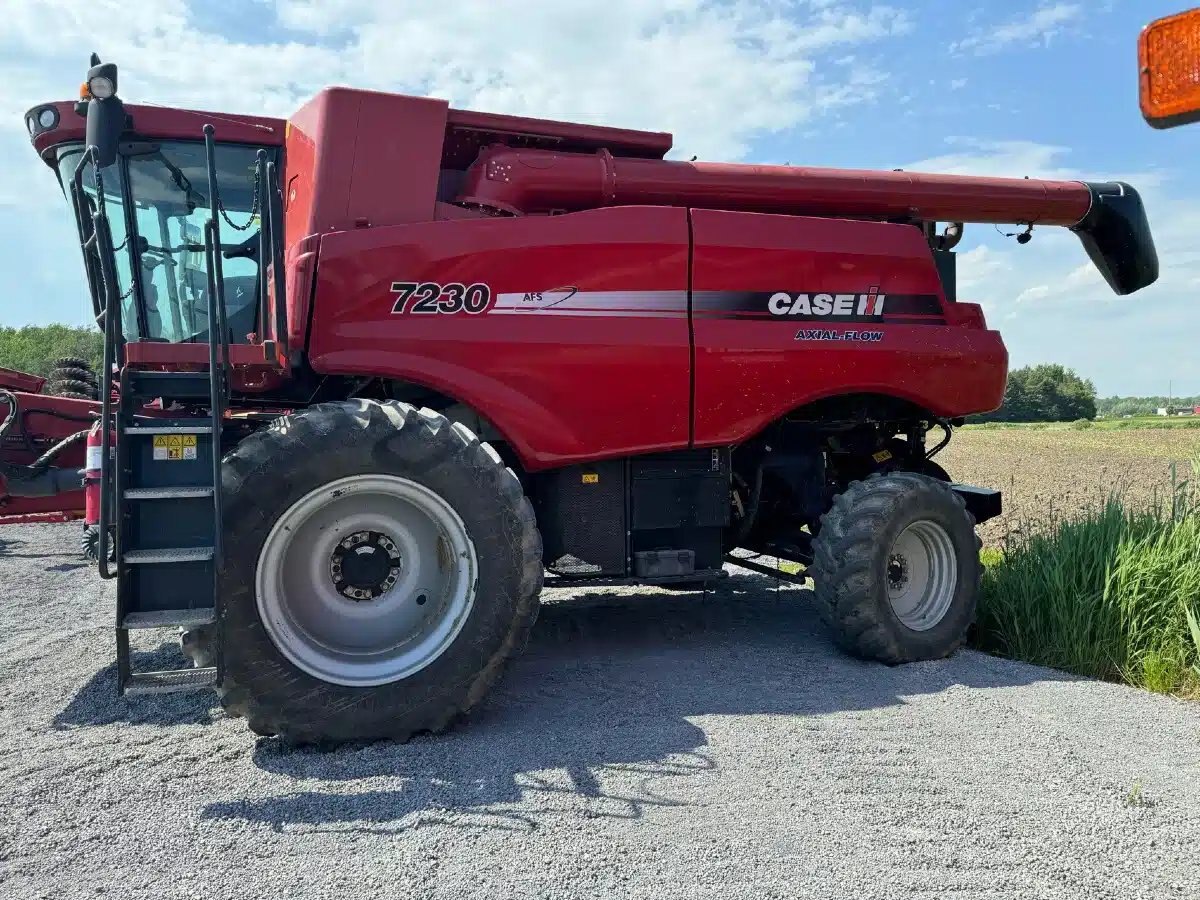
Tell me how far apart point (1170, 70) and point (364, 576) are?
137 inches

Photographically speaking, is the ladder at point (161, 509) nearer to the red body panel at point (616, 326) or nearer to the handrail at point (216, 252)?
the handrail at point (216, 252)

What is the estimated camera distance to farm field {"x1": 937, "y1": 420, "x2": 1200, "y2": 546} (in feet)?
32.6

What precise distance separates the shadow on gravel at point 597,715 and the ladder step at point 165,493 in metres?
1.07

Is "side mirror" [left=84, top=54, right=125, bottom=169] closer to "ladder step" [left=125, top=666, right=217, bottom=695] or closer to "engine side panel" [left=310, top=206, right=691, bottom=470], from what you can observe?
"engine side panel" [left=310, top=206, right=691, bottom=470]

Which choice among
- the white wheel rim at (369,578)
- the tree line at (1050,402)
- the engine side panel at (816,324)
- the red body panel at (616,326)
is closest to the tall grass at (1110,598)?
the engine side panel at (816,324)

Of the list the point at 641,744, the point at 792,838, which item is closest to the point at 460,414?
the point at 641,744

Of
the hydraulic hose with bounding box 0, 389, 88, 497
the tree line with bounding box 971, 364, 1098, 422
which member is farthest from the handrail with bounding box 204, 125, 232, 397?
the tree line with bounding box 971, 364, 1098, 422

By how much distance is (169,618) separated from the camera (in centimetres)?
349

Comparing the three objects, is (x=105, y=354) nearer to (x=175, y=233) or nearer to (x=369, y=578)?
(x=175, y=233)

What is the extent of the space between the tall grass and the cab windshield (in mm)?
4867

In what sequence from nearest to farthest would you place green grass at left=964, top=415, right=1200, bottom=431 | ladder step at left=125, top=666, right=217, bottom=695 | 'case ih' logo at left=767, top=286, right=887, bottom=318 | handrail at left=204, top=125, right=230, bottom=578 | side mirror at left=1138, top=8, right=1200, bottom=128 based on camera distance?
1. side mirror at left=1138, top=8, right=1200, bottom=128
2. ladder step at left=125, top=666, right=217, bottom=695
3. handrail at left=204, top=125, right=230, bottom=578
4. 'case ih' logo at left=767, top=286, right=887, bottom=318
5. green grass at left=964, top=415, right=1200, bottom=431

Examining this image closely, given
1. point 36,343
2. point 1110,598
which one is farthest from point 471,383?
point 36,343

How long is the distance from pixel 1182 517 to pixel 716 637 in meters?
3.16

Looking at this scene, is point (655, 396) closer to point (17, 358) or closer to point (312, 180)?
point (312, 180)
